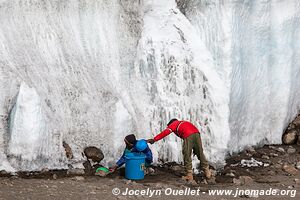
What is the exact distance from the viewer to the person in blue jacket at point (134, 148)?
8133mm

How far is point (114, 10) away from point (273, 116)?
12.1 feet

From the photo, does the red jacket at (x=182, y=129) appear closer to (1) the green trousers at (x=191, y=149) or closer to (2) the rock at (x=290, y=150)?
(1) the green trousers at (x=191, y=149)

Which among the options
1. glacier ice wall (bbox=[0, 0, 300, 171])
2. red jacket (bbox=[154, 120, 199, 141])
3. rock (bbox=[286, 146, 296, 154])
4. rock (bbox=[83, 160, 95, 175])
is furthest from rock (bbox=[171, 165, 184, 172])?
rock (bbox=[286, 146, 296, 154])

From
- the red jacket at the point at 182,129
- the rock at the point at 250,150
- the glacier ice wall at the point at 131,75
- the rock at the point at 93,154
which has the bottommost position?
the rock at the point at 250,150

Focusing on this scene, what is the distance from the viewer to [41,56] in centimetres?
926

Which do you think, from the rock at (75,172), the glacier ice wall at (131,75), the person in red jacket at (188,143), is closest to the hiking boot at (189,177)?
the person in red jacket at (188,143)

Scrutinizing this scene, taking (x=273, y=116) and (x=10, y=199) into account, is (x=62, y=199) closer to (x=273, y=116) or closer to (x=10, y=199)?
(x=10, y=199)

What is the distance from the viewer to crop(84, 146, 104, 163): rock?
8.86 meters

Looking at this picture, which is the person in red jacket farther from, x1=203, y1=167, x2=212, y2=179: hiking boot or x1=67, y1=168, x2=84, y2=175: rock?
x1=67, y1=168, x2=84, y2=175: rock

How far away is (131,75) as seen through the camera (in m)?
9.71

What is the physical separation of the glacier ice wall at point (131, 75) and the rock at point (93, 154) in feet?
0.40

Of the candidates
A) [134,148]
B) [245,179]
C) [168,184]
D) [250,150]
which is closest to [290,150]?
[250,150]

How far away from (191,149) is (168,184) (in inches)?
29.5

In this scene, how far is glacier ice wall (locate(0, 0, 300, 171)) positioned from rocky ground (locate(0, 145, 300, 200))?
0.46 metres
